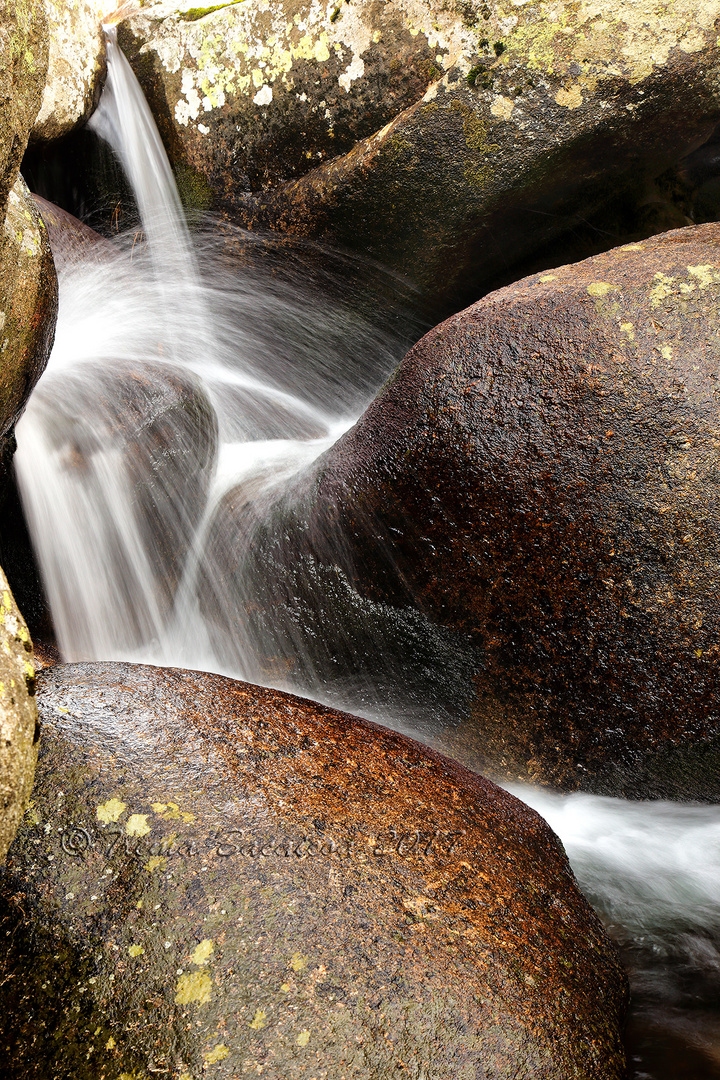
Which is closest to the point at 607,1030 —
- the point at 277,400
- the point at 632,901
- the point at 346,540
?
the point at 632,901

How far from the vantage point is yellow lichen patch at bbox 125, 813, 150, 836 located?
1.98 meters

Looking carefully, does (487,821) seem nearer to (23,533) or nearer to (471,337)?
(471,337)

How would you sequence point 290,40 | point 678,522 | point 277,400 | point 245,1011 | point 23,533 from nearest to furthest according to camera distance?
point 245,1011 < point 678,522 < point 23,533 < point 290,40 < point 277,400

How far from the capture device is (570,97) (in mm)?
4367

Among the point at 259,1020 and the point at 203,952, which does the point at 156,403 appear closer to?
the point at 203,952

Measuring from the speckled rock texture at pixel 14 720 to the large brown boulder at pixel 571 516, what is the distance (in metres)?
2.04

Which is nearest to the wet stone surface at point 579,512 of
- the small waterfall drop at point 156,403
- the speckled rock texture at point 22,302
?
the small waterfall drop at point 156,403

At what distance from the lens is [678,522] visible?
296cm

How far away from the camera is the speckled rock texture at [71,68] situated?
5.02 meters

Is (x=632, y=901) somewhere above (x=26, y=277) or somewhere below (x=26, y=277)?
below

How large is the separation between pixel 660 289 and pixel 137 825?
2858mm

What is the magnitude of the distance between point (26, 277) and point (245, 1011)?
2.49m

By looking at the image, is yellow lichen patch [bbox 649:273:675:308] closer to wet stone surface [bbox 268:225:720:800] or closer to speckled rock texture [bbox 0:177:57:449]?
wet stone surface [bbox 268:225:720:800]

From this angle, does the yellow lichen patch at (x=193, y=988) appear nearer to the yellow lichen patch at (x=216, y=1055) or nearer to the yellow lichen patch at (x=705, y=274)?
the yellow lichen patch at (x=216, y=1055)
